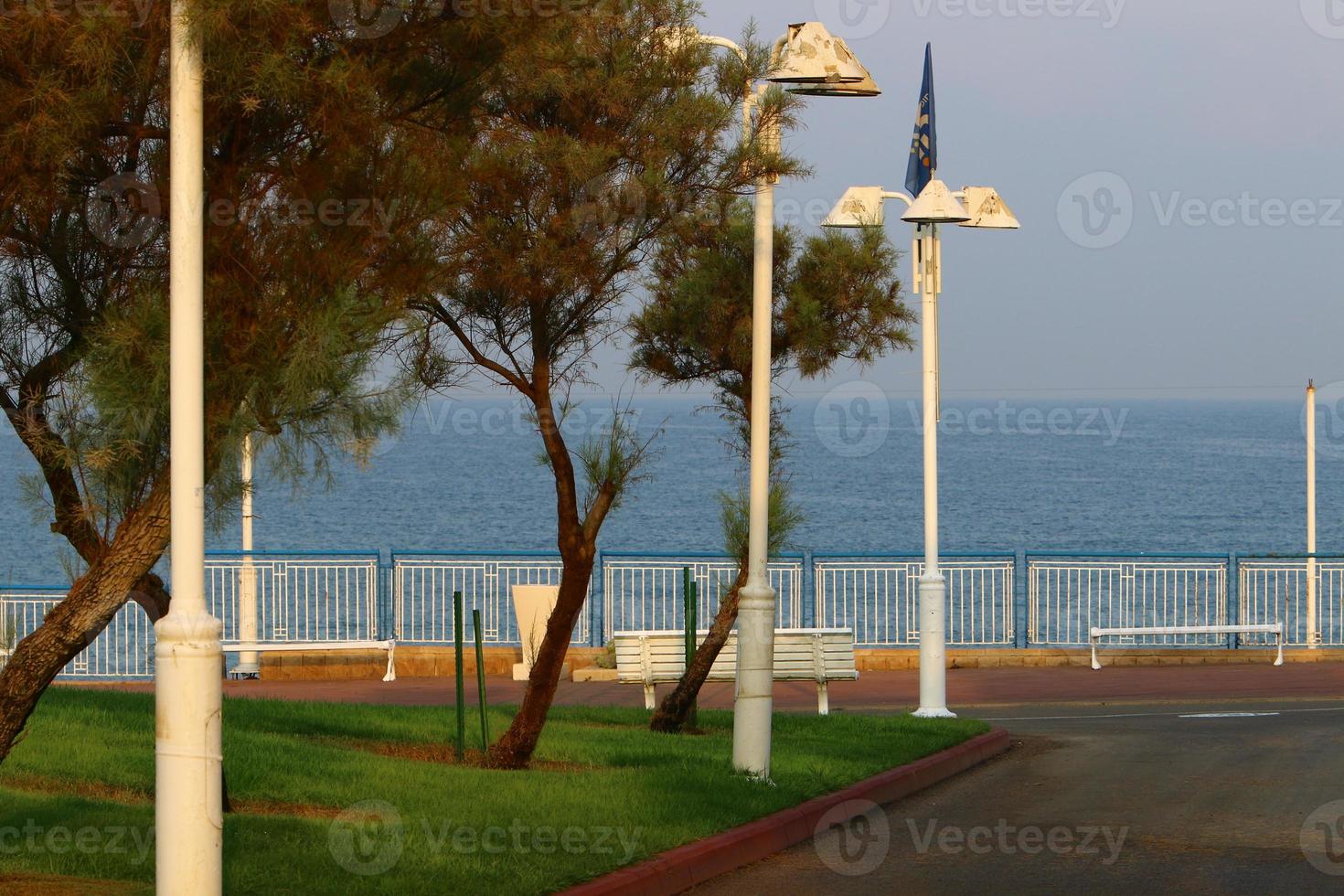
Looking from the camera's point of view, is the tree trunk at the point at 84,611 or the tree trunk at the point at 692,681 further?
the tree trunk at the point at 692,681

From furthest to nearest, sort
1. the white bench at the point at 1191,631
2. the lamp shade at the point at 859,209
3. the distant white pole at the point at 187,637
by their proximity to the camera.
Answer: the white bench at the point at 1191,631 → the lamp shade at the point at 859,209 → the distant white pole at the point at 187,637

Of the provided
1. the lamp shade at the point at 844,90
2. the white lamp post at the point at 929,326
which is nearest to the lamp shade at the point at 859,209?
the white lamp post at the point at 929,326

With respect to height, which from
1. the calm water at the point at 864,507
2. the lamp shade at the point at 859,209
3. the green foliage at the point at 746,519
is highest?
the lamp shade at the point at 859,209

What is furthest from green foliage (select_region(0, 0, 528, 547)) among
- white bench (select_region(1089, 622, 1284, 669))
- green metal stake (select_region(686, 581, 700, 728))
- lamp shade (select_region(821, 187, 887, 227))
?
white bench (select_region(1089, 622, 1284, 669))

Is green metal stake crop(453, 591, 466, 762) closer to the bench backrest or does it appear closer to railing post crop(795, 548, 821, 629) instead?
the bench backrest

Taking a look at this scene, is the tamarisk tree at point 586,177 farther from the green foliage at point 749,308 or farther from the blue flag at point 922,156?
the blue flag at point 922,156

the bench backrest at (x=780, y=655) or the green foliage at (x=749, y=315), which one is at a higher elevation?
the green foliage at (x=749, y=315)

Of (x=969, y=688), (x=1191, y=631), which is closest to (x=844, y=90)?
(x=969, y=688)

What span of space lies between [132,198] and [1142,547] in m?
65.7

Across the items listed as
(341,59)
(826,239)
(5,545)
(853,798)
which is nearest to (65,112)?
(341,59)

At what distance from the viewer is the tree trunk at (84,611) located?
307 inches

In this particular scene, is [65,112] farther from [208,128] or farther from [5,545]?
[5,545]

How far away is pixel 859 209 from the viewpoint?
16234 mm

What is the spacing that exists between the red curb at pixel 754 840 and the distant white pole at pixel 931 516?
289 cm
